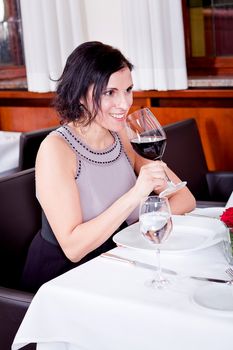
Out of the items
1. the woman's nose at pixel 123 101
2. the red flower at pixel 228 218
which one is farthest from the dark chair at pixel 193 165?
the red flower at pixel 228 218

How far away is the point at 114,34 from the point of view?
4.04 m

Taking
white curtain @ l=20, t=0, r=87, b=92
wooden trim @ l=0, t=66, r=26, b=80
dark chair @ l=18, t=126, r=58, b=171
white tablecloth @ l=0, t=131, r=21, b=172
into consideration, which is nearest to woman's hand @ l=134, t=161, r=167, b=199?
dark chair @ l=18, t=126, r=58, b=171

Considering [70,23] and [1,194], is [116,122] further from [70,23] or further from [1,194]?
[70,23]

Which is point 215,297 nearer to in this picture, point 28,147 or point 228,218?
point 228,218

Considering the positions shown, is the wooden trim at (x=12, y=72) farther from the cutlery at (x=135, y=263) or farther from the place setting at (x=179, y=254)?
the cutlery at (x=135, y=263)

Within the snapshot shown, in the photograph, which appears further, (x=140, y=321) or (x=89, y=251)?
(x=89, y=251)

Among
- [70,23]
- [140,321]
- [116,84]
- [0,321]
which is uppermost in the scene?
[70,23]

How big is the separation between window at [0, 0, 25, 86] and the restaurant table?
337 cm

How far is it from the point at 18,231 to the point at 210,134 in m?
2.03

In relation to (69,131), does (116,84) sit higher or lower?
higher

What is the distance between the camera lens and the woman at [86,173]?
1696 millimetres

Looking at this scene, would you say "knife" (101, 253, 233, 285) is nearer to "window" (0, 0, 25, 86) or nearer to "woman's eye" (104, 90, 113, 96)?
"woman's eye" (104, 90, 113, 96)

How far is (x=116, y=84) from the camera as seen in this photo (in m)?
1.85

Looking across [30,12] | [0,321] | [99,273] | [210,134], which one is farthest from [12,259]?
[30,12]
